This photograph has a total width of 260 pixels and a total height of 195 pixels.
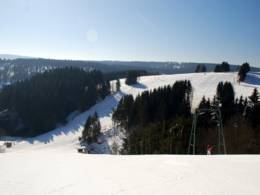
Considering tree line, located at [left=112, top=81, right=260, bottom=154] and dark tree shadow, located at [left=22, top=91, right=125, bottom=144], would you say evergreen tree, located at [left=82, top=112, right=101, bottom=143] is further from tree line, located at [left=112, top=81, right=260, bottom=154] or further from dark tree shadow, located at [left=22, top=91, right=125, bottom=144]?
dark tree shadow, located at [left=22, top=91, right=125, bottom=144]

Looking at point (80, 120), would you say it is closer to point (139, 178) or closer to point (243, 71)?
point (243, 71)

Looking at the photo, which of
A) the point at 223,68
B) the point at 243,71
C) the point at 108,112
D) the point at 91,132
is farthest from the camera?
the point at 223,68

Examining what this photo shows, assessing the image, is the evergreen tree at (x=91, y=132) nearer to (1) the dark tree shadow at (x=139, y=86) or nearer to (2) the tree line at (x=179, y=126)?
(2) the tree line at (x=179, y=126)

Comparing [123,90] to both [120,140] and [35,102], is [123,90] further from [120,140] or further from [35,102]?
[120,140]

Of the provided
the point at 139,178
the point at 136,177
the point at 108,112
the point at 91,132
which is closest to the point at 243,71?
the point at 108,112

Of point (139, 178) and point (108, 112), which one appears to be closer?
point (139, 178)

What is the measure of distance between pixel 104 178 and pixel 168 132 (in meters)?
40.0

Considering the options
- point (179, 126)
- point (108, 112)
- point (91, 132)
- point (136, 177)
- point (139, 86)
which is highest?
point (136, 177)

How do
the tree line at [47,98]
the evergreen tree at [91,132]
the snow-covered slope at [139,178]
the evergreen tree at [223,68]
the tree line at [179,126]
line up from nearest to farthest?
the snow-covered slope at [139,178] → the tree line at [179,126] → the evergreen tree at [91,132] → the tree line at [47,98] → the evergreen tree at [223,68]

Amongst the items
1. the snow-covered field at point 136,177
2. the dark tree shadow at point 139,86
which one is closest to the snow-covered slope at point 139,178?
the snow-covered field at point 136,177

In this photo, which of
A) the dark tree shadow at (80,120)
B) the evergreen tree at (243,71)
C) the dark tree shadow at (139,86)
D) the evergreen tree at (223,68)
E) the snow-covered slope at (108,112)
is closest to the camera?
the snow-covered slope at (108,112)

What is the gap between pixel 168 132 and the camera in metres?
51.7

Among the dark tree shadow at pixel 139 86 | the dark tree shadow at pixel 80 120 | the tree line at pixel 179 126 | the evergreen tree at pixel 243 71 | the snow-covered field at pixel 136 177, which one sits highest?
the evergreen tree at pixel 243 71

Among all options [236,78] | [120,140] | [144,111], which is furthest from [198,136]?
[236,78]
